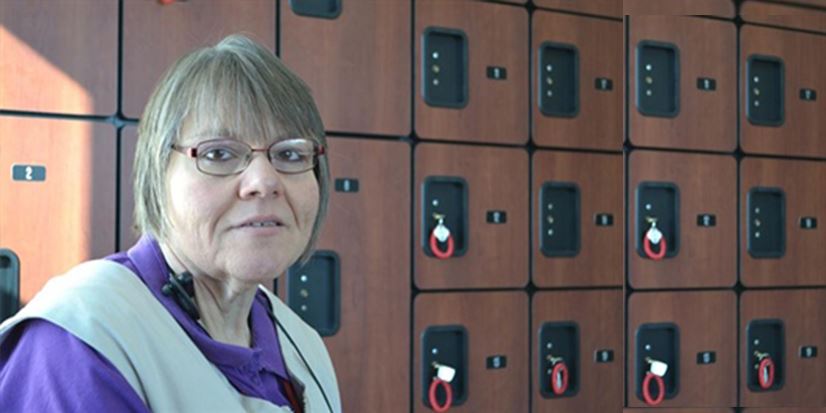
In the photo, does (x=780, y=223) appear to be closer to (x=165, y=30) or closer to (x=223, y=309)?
(x=165, y=30)

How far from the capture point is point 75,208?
2.20m

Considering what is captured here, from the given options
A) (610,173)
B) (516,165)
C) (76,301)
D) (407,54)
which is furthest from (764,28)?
(76,301)

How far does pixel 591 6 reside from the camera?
3.03 m

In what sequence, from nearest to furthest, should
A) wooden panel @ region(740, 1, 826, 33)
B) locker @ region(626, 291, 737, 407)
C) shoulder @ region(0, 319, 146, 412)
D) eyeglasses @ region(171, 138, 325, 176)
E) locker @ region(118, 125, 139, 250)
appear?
shoulder @ region(0, 319, 146, 412) < eyeglasses @ region(171, 138, 325, 176) < locker @ region(118, 125, 139, 250) < wooden panel @ region(740, 1, 826, 33) < locker @ region(626, 291, 737, 407)

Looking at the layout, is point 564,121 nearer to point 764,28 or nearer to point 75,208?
point 764,28

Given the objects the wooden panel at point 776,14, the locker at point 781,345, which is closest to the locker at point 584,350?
the locker at point 781,345

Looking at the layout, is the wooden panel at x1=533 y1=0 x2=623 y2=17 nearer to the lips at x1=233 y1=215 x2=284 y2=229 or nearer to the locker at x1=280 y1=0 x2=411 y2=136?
the locker at x1=280 y1=0 x2=411 y2=136

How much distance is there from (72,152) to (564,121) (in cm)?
162

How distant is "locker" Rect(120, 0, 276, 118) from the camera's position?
228cm

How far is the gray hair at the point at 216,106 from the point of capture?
103 centimetres

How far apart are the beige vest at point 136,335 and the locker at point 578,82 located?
6.83 feet

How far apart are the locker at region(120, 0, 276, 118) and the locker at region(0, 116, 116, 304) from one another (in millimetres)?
157

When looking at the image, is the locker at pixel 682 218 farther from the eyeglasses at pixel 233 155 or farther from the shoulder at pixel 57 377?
the shoulder at pixel 57 377

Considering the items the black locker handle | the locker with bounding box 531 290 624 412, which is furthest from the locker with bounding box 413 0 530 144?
the black locker handle
